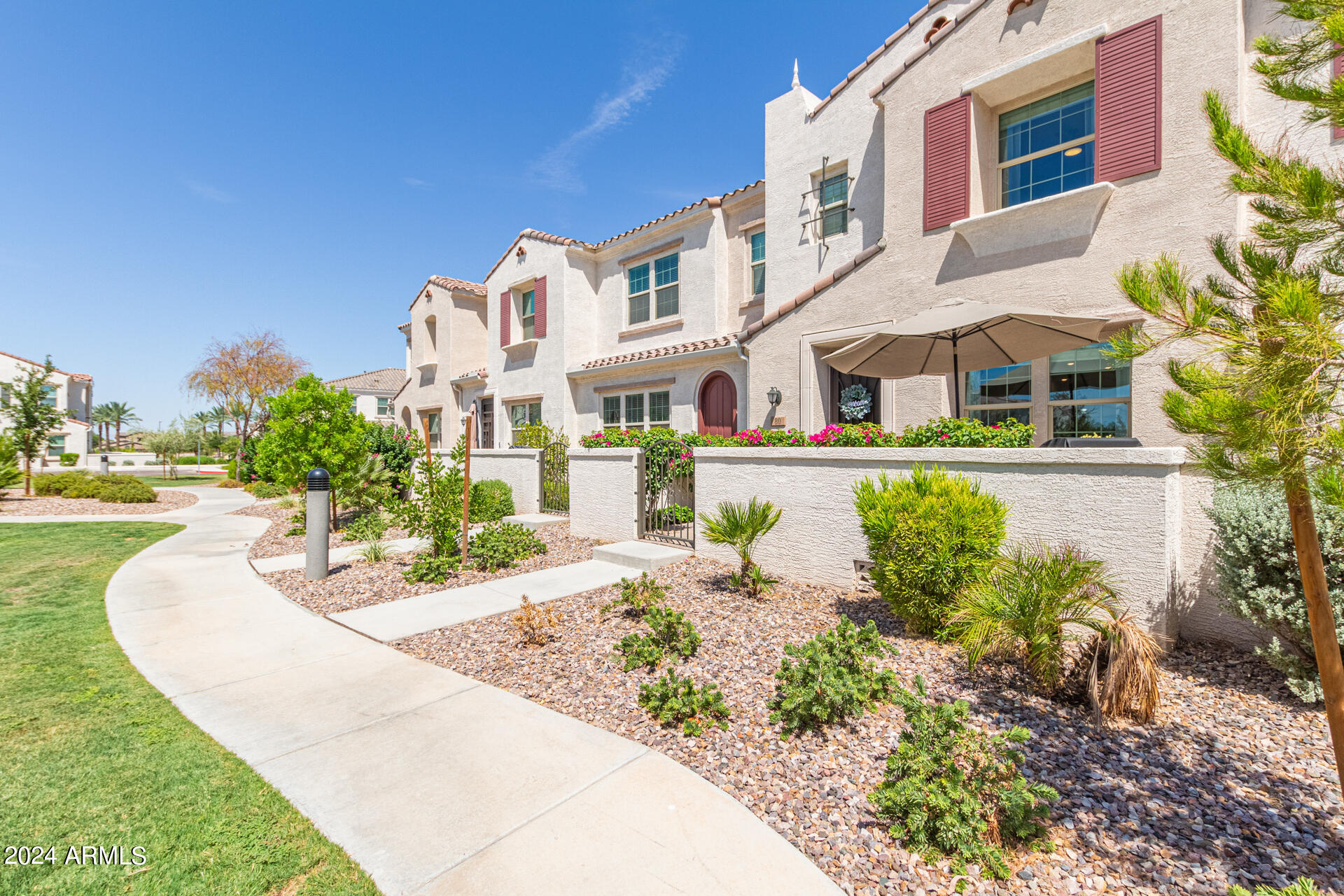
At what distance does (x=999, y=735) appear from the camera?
298 centimetres

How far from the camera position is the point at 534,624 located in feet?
17.5

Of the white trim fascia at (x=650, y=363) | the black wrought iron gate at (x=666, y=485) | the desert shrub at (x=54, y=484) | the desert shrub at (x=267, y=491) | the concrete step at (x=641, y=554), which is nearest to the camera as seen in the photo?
the concrete step at (x=641, y=554)

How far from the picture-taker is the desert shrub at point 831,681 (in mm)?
3633

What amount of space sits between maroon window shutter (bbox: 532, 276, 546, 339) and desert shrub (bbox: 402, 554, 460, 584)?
1066 centimetres

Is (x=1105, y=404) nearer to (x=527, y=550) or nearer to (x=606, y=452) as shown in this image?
(x=606, y=452)

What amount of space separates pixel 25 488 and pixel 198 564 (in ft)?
51.8

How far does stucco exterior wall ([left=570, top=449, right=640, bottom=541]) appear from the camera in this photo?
9.78 metres

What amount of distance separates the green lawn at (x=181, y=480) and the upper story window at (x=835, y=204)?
27.7 meters

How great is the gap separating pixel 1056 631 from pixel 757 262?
1101 centimetres

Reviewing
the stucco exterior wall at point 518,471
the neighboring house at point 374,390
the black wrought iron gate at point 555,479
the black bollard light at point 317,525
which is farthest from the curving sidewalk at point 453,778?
the neighboring house at point 374,390

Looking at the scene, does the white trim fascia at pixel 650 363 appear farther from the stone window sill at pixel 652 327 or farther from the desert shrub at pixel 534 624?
the desert shrub at pixel 534 624

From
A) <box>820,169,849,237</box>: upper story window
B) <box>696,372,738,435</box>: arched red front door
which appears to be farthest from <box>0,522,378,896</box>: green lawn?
<box>820,169,849,237</box>: upper story window

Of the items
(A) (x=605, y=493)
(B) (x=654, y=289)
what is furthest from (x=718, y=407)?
(B) (x=654, y=289)

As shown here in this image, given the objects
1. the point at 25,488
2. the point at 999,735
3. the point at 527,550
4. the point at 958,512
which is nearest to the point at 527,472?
the point at 527,550
